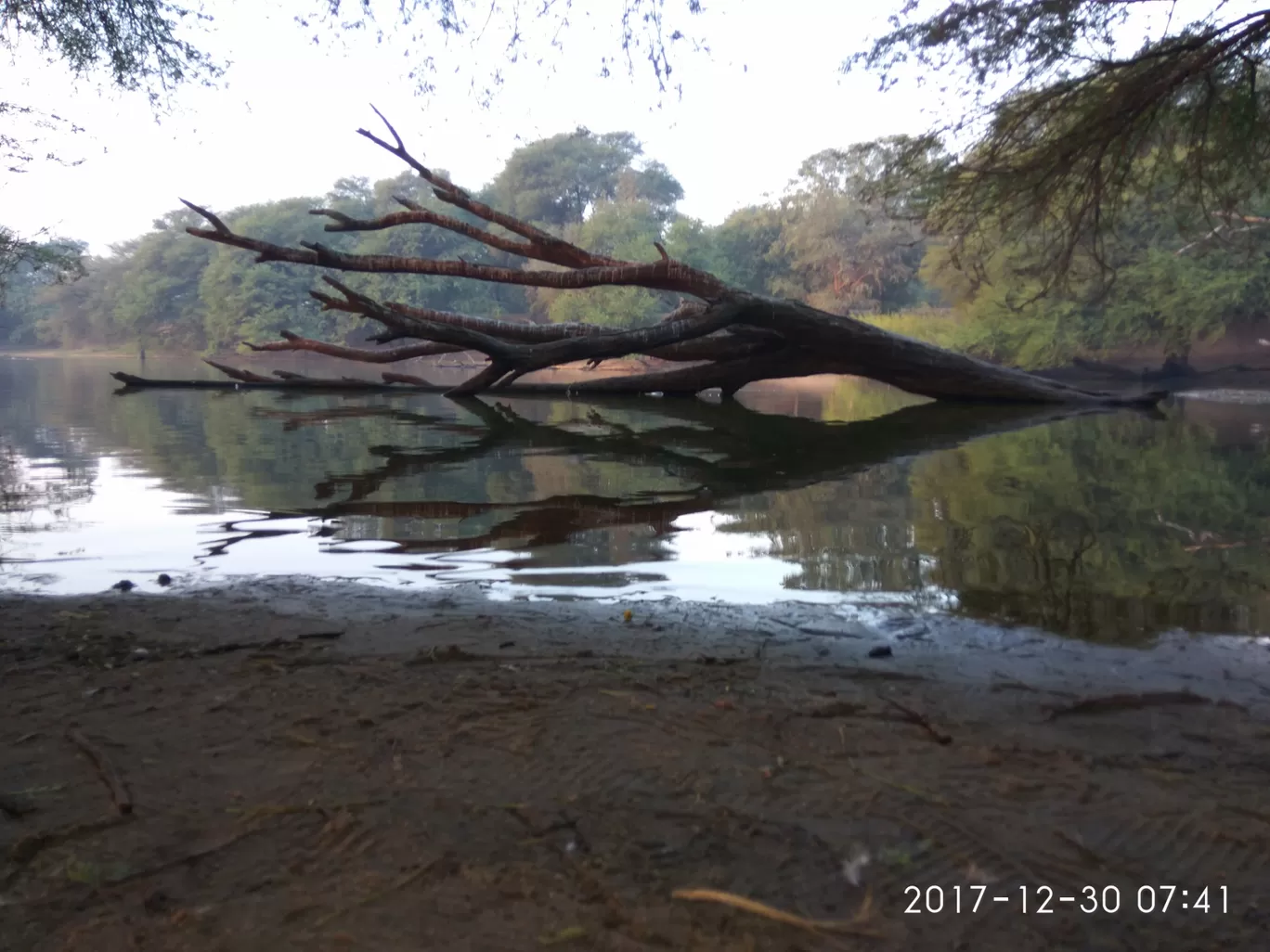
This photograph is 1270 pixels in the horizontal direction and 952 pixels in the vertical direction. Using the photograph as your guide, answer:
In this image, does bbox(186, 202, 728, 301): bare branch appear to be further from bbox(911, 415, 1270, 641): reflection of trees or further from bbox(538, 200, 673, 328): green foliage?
bbox(538, 200, 673, 328): green foliage

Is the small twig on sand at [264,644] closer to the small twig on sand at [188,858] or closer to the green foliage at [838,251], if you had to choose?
the small twig on sand at [188,858]

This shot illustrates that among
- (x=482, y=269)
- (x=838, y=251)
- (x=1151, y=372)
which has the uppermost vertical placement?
(x=838, y=251)

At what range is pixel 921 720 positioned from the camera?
Result: 2.32 metres

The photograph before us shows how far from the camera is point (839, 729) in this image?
2295 mm

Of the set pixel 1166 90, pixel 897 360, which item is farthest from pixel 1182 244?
pixel 1166 90

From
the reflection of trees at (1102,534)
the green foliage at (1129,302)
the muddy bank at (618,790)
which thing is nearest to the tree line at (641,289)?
the green foliage at (1129,302)

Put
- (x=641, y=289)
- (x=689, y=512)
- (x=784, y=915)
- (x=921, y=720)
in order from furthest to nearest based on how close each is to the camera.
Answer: (x=641, y=289), (x=689, y=512), (x=921, y=720), (x=784, y=915)

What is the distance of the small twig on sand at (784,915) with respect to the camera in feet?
5.13

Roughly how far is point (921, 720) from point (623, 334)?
343 inches

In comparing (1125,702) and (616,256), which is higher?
(616,256)

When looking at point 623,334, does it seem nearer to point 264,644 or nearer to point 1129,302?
point 264,644

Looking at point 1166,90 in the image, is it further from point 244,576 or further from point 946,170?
point 244,576

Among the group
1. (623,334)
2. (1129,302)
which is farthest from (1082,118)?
(1129,302)

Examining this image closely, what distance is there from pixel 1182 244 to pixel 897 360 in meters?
19.1
